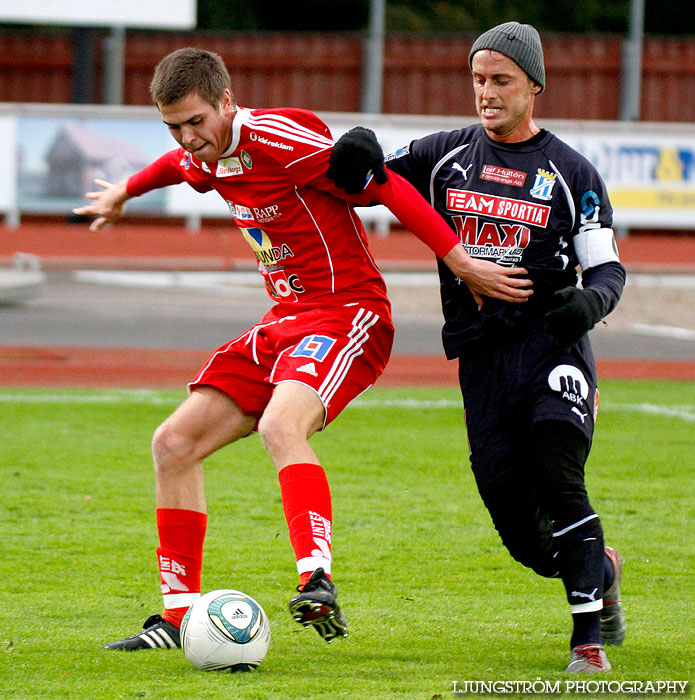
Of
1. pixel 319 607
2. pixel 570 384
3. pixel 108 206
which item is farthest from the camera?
pixel 108 206

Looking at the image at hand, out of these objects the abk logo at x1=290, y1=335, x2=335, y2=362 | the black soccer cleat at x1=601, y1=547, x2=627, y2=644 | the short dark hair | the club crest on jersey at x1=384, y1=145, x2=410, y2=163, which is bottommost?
the black soccer cleat at x1=601, y1=547, x2=627, y2=644

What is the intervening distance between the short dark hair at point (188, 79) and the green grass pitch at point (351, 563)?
5.87 feet

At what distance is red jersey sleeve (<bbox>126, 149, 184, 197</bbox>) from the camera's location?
4.79m

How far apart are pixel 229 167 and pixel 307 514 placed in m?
1.26

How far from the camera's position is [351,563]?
538 centimetres

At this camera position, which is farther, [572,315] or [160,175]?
[160,175]

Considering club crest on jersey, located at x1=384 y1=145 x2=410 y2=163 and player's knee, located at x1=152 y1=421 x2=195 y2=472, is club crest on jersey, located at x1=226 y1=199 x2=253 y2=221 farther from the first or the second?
player's knee, located at x1=152 y1=421 x2=195 y2=472

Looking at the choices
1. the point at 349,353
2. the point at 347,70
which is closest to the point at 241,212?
the point at 349,353

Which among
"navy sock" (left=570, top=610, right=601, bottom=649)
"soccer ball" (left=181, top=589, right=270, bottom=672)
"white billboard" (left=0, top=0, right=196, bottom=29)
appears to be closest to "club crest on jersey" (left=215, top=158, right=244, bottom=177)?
"soccer ball" (left=181, top=589, right=270, bottom=672)

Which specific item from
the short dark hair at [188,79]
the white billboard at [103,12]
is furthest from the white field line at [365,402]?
the white billboard at [103,12]

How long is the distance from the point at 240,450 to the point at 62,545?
7.84 ft

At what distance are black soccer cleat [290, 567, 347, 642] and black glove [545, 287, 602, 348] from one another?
102 centimetres

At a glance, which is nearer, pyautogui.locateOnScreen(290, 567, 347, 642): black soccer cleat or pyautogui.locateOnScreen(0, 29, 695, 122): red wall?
pyautogui.locateOnScreen(290, 567, 347, 642): black soccer cleat

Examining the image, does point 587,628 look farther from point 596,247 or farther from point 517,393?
point 596,247
